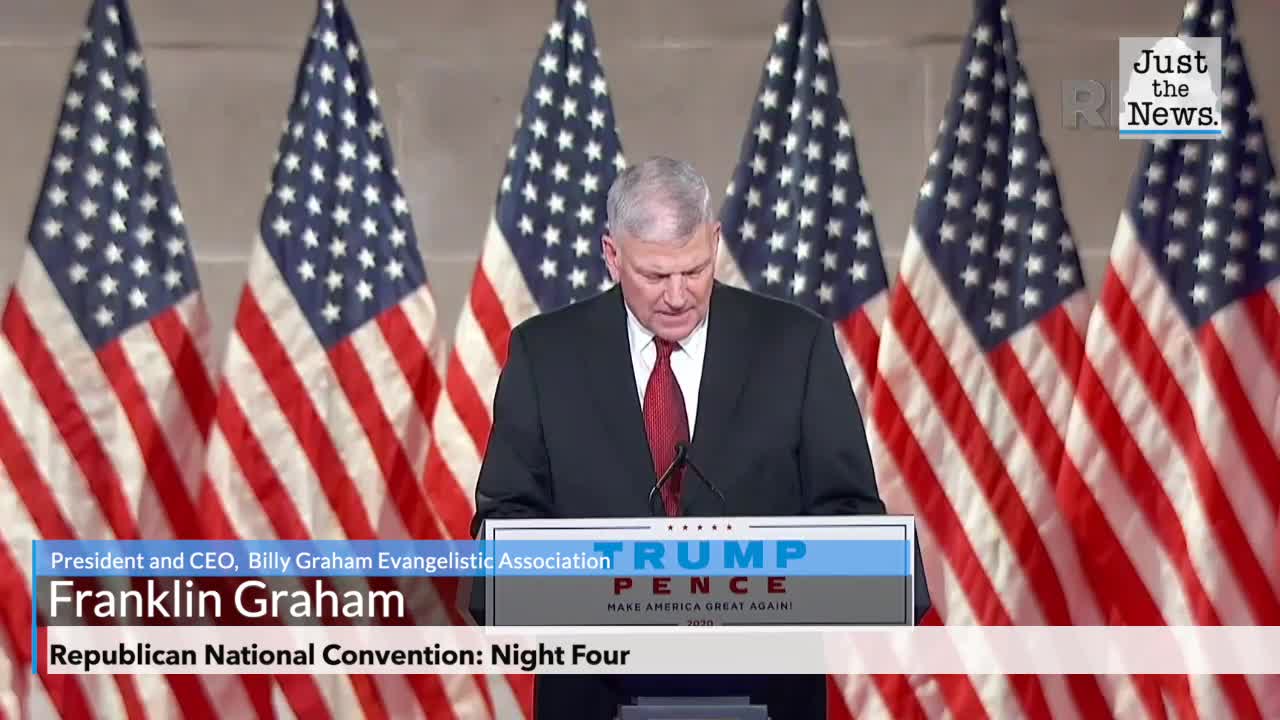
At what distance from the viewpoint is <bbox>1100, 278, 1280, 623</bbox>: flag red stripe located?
14.5ft

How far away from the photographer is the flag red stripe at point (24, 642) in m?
4.46

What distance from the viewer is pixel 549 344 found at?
2.77 m

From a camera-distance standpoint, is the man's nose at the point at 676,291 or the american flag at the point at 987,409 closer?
the man's nose at the point at 676,291

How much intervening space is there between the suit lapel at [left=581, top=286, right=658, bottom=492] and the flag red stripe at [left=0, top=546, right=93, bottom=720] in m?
2.36

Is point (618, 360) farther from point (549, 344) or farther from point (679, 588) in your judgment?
point (679, 588)

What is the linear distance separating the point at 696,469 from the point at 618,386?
27cm

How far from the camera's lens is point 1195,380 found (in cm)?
451

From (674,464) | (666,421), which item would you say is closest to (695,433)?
(666,421)

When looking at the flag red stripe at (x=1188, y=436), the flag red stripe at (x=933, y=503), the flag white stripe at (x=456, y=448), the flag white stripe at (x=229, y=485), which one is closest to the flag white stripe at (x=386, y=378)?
the flag white stripe at (x=456, y=448)

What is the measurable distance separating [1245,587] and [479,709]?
2.05 m

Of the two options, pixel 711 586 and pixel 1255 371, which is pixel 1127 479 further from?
pixel 711 586

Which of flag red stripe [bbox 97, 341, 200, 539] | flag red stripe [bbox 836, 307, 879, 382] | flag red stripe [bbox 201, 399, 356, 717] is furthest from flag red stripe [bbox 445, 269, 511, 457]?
flag red stripe [bbox 836, 307, 879, 382]

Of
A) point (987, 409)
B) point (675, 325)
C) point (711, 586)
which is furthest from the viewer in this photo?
point (987, 409)

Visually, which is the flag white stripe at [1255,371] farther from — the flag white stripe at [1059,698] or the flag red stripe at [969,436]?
the flag white stripe at [1059,698]
